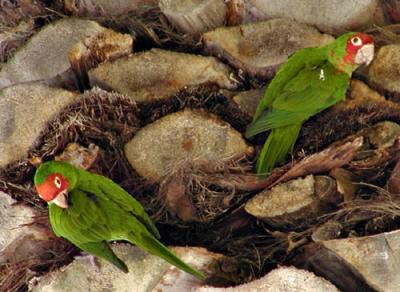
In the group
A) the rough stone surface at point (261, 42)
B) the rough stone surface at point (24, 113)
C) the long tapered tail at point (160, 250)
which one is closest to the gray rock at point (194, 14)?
the rough stone surface at point (261, 42)

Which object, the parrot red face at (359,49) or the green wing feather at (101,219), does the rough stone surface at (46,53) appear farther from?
the parrot red face at (359,49)

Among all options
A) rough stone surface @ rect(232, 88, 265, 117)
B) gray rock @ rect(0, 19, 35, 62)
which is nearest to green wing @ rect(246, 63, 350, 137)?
rough stone surface @ rect(232, 88, 265, 117)

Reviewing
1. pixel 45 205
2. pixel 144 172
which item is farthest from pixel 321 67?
pixel 45 205

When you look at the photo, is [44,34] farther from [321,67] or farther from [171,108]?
[321,67]

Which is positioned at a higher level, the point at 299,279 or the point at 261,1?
the point at 261,1

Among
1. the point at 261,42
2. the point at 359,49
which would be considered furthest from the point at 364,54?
the point at 261,42

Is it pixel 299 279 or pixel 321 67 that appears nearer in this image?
pixel 299 279
